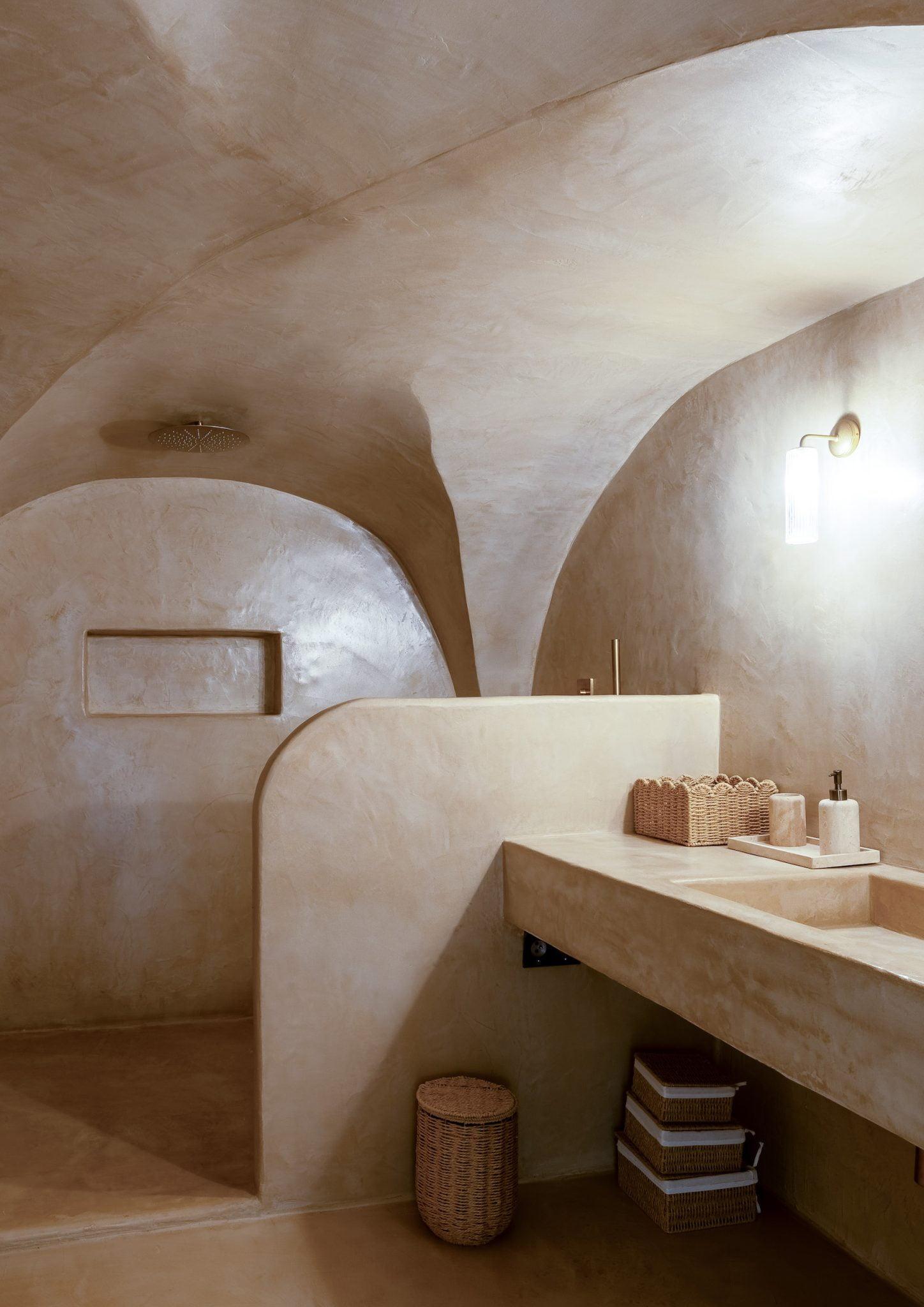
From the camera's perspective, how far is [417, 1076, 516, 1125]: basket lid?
252 cm

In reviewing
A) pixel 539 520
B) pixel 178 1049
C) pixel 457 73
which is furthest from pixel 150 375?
pixel 178 1049

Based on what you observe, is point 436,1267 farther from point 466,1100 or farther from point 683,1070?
point 683,1070

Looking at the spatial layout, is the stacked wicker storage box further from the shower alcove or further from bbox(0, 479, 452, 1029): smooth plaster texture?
bbox(0, 479, 452, 1029): smooth plaster texture

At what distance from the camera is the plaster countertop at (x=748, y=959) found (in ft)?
4.83

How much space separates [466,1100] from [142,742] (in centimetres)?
256

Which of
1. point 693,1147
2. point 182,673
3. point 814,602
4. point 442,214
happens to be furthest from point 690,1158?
point 182,673

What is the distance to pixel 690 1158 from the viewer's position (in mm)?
2607

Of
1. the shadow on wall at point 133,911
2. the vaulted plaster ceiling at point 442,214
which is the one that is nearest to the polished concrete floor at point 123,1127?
the shadow on wall at point 133,911

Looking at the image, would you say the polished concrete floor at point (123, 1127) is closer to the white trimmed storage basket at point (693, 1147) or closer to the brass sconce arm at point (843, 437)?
the white trimmed storage basket at point (693, 1147)

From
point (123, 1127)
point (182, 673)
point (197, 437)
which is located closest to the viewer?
point (123, 1127)

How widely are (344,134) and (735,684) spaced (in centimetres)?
190

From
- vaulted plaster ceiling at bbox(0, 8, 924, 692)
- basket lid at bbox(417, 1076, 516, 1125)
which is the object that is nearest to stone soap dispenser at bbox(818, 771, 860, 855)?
basket lid at bbox(417, 1076, 516, 1125)

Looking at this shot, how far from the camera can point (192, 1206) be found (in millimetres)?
2607

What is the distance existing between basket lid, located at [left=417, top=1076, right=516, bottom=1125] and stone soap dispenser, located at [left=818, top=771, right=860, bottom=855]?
1049 millimetres
